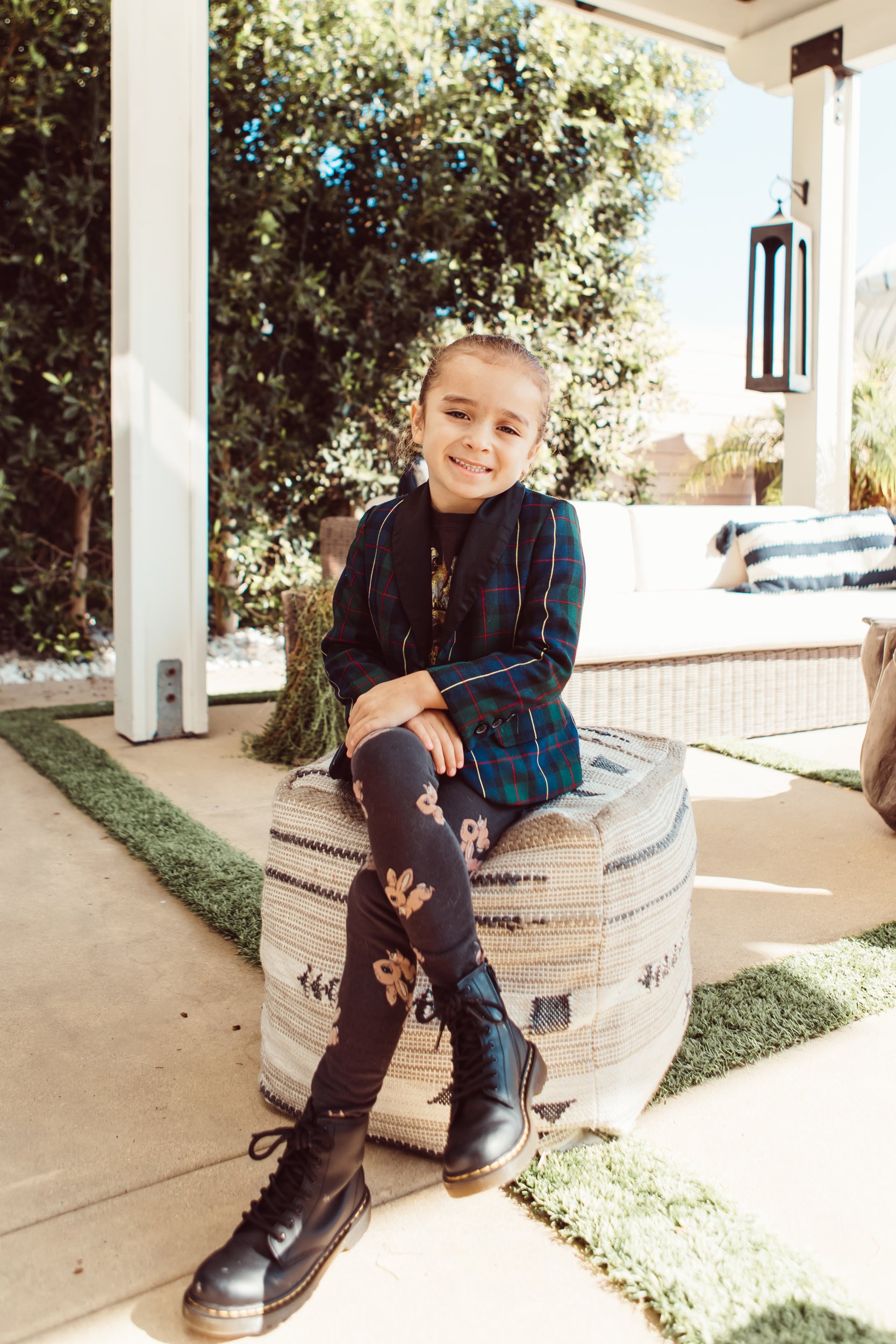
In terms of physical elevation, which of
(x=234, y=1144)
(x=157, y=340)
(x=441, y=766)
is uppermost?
(x=157, y=340)

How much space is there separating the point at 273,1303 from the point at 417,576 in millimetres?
854

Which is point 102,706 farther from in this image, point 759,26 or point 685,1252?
point 759,26

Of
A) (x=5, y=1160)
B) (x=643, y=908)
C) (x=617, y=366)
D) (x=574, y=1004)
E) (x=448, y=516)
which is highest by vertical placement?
(x=617, y=366)

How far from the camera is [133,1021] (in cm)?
158

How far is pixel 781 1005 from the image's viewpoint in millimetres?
1588

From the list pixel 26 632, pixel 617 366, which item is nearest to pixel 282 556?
pixel 26 632

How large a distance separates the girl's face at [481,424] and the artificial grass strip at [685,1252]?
2.81 feet

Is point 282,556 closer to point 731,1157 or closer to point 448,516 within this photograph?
point 448,516

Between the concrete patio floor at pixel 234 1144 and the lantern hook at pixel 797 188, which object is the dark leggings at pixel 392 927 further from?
the lantern hook at pixel 797 188

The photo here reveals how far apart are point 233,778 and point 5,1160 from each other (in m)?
1.77

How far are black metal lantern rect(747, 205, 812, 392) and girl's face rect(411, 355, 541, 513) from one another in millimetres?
3593

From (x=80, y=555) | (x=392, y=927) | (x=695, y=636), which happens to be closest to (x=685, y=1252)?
(x=392, y=927)

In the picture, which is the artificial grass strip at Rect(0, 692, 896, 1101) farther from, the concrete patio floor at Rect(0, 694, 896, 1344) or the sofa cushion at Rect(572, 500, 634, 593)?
the sofa cushion at Rect(572, 500, 634, 593)

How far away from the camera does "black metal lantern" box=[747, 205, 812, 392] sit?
4539mm
